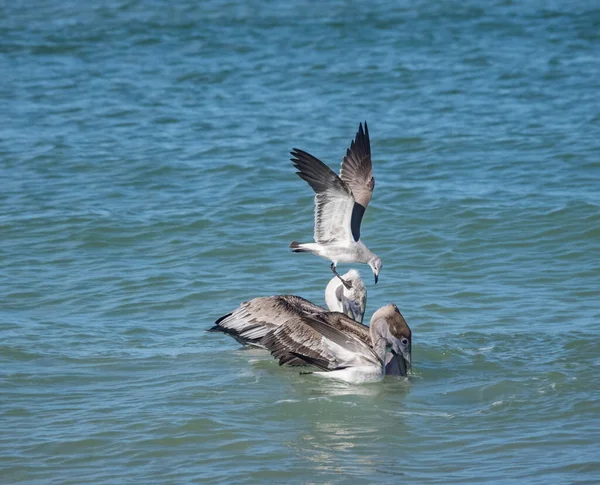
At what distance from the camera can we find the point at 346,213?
29.9 feet

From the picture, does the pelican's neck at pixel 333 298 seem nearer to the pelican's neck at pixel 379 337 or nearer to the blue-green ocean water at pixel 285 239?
the blue-green ocean water at pixel 285 239

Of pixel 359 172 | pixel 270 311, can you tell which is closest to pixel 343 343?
pixel 270 311

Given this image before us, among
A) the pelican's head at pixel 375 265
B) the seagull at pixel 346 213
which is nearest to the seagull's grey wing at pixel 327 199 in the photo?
the seagull at pixel 346 213

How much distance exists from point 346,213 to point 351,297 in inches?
28.6

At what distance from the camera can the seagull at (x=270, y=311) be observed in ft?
27.7

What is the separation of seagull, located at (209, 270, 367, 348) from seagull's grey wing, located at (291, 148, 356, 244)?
0.50 meters

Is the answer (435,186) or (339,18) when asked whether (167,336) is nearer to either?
(435,186)

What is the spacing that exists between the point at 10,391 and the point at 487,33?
654 inches

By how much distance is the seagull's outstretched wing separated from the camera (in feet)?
24.9

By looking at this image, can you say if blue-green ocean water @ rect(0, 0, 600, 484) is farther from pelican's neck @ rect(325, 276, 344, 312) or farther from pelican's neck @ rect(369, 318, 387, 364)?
pelican's neck @ rect(325, 276, 344, 312)

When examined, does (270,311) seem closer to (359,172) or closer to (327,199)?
(327,199)

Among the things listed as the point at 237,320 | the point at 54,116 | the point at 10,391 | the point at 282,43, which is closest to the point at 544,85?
the point at 282,43

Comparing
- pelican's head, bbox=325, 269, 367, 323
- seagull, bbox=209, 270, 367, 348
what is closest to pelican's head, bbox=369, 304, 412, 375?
seagull, bbox=209, 270, 367, 348

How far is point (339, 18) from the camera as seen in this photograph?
2405 cm
